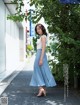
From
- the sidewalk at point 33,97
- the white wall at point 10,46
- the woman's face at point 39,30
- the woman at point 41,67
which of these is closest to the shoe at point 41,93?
the woman at point 41,67

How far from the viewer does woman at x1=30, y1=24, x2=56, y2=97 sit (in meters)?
9.54

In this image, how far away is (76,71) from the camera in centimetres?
1054

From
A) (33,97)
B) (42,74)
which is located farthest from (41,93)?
(42,74)

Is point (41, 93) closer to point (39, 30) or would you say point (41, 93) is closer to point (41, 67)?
point (41, 67)

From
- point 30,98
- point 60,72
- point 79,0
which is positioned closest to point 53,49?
point 60,72

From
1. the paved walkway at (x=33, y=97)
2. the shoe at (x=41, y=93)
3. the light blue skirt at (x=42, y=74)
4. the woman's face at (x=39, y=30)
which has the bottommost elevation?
the paved walkway at (x=33, y=97)

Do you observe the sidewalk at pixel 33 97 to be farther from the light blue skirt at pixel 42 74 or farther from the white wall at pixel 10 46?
the white wall at pixel 10 46

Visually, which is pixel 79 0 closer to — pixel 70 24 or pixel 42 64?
pixel 42 64

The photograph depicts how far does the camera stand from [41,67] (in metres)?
9.70

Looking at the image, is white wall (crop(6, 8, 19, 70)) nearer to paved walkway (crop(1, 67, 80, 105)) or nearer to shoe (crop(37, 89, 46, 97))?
paved walkway (crop(1, 67, 80, 105))

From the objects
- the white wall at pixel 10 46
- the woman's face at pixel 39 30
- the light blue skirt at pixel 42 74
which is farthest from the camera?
the white wall at pixel 10 46

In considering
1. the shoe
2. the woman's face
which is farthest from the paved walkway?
the woman's face

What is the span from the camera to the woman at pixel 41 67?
954cm

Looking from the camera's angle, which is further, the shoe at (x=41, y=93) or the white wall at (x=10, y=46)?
the white wall at (x=10, y=46)
